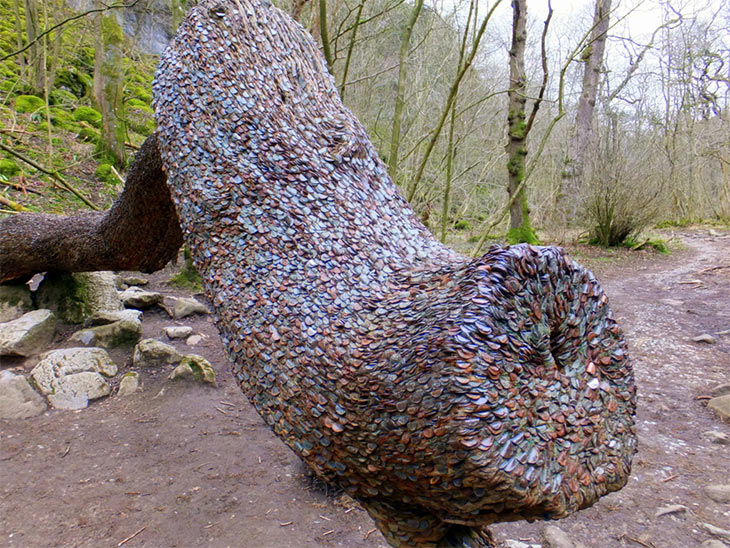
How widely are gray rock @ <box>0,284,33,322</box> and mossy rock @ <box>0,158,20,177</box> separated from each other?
Result: 3.74 metres

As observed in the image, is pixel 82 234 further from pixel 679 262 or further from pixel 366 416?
pixel 679 262

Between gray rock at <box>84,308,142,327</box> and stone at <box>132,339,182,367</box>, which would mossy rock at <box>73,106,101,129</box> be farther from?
stone at <box>132,339,182,367</box>

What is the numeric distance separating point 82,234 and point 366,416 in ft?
9.17

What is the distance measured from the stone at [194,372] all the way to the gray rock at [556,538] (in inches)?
90.3

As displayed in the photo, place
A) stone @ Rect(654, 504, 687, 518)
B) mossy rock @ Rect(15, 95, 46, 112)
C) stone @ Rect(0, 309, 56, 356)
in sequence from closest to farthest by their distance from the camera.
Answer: stone @ Rect(654, 504, 687, 518), stone @ Rect(0, 309, 56, 356), mossy rock @ Rect(15, 95, 46, 112)

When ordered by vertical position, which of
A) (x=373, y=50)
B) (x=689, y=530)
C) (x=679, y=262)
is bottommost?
(x=689, y=530)

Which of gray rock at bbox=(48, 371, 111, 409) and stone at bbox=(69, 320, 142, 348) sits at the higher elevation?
stone at bbox=(69, 320, 142, 348)

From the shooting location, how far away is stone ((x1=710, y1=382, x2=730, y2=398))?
3.43 metres

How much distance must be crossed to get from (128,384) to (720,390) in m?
4.10

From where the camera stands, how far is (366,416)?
1.10 metres

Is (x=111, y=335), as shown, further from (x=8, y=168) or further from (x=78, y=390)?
(x=8, y=168)

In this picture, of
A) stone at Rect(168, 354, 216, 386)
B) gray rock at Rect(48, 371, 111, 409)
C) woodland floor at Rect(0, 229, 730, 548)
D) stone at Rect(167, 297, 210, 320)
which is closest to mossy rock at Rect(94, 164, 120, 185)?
stone at Rect(167, 297, 210, 320)

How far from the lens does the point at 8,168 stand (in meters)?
6.73

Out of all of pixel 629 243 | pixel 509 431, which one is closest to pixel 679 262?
pixel 629 243
